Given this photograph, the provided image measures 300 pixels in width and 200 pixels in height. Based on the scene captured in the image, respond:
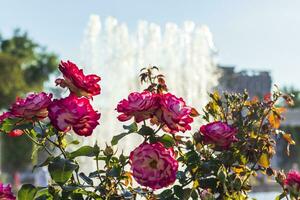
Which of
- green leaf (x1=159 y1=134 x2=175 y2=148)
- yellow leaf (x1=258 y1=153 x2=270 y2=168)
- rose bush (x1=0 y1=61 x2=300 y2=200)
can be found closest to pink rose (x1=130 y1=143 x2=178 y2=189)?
rose bush (x1=0 y1=61 x2=300 y2=200)

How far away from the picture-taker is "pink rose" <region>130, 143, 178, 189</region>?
5.91 ft

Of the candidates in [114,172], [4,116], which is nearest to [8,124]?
[4,116]

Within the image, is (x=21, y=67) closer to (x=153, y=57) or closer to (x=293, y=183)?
(x=153, y=57)

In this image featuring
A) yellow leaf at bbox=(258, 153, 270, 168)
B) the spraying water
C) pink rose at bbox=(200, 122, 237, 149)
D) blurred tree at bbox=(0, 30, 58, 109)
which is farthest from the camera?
blurred tree at bbox=(0, 30, 58, 109)

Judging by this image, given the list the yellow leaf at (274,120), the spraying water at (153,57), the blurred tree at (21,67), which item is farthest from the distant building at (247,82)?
the blurred tree at (21,67)

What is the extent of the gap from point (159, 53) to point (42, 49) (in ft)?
108

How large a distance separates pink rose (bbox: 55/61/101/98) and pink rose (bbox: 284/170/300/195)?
641 millimetres

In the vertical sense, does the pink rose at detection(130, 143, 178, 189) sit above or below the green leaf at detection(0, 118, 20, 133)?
below

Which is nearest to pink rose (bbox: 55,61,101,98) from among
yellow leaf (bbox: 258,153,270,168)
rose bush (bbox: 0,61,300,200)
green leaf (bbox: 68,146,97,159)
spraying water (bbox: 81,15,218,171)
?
rose bush (bbox: 0,61,300,200)

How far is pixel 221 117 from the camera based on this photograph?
218cm

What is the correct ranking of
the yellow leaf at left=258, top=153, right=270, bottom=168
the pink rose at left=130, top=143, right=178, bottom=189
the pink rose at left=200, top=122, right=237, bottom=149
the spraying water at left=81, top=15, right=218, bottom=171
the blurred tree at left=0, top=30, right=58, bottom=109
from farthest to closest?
the blurred tree at left=0, top=30, right=58, bottom=109 < the spraying water at left=81, top=15, right=218, bottom=171 < the yellow leaf at left=258, top=153, right=270, bottom=168 < the pink rose at left=200, top=122, right=237, bottom=149 < the pink rose at left=130, top=143, right=178, bottom=189

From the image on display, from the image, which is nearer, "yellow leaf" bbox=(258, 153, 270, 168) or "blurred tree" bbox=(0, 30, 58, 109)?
"yellow leaf" bbox=(258, 153, 270, 168)

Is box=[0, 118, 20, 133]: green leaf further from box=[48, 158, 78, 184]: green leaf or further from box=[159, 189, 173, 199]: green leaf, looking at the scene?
box=[159, 189, 173, 199]: green leaf

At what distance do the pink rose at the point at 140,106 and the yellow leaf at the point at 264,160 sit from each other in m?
0.41
